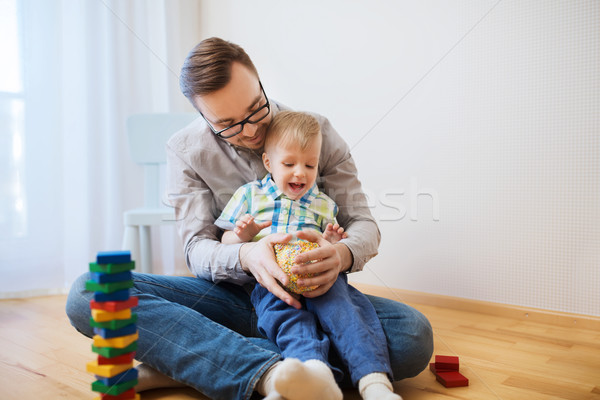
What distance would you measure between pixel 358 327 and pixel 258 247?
0.97 feet

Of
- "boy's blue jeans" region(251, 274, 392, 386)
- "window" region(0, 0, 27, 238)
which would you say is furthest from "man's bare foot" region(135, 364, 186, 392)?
"window" region(0, 0, 27, 238)

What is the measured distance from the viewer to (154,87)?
266cm

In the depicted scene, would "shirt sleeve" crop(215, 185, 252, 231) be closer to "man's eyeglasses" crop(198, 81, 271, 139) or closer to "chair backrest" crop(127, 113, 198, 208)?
"man's eyeglasses" crop(198, 81, 271, 139)

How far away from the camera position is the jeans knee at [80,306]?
1104 millimetres

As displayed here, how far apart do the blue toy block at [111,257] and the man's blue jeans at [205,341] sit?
33 cm

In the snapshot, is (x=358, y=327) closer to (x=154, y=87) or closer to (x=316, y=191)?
(x=316, y=191)

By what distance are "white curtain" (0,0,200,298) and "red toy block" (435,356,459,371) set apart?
1767mm

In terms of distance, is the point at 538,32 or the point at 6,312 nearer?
the point at 538,32

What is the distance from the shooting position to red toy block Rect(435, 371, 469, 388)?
1187mm

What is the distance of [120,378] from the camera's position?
2.62ft

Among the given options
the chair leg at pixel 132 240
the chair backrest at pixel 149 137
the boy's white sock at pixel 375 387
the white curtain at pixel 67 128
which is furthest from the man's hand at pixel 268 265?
the white curtain at pixel 67 128

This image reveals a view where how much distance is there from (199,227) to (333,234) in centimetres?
38

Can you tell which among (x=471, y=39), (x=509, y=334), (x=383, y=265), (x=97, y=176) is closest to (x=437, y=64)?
(x=471, y=39)

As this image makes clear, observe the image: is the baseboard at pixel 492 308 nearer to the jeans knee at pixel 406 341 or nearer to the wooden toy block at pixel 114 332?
the jeans knee at pixel 406 341
